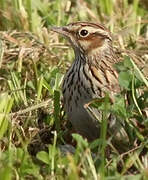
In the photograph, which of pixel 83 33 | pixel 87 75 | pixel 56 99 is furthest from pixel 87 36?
pixel 56 99

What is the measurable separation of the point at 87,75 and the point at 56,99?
340 millimetres

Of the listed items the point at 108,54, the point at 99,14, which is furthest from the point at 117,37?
the point at 108,54

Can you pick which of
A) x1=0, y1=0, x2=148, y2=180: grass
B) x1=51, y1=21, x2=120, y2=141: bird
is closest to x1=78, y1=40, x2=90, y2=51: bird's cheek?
x1=51, y1=21, x2=120, y2=141: bird

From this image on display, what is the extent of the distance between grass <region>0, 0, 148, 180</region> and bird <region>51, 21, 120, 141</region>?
158 mm

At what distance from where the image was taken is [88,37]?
18.8 feet

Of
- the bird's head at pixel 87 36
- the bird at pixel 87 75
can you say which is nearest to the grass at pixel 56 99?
the bird at pixel 87 75

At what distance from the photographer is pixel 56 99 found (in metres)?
5.66

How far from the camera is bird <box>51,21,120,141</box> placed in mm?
5305

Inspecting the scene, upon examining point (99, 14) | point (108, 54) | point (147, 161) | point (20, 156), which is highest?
point (99, 14)

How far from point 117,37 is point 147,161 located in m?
2.93

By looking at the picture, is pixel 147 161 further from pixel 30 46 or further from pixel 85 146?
pixel 30 46

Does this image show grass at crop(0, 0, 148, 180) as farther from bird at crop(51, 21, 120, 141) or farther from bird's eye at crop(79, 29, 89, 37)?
bird's eye at crop(79, 29, 89, 37)

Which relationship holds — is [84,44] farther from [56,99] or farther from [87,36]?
[56,99]

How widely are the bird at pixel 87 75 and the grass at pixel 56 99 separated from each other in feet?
0.52
